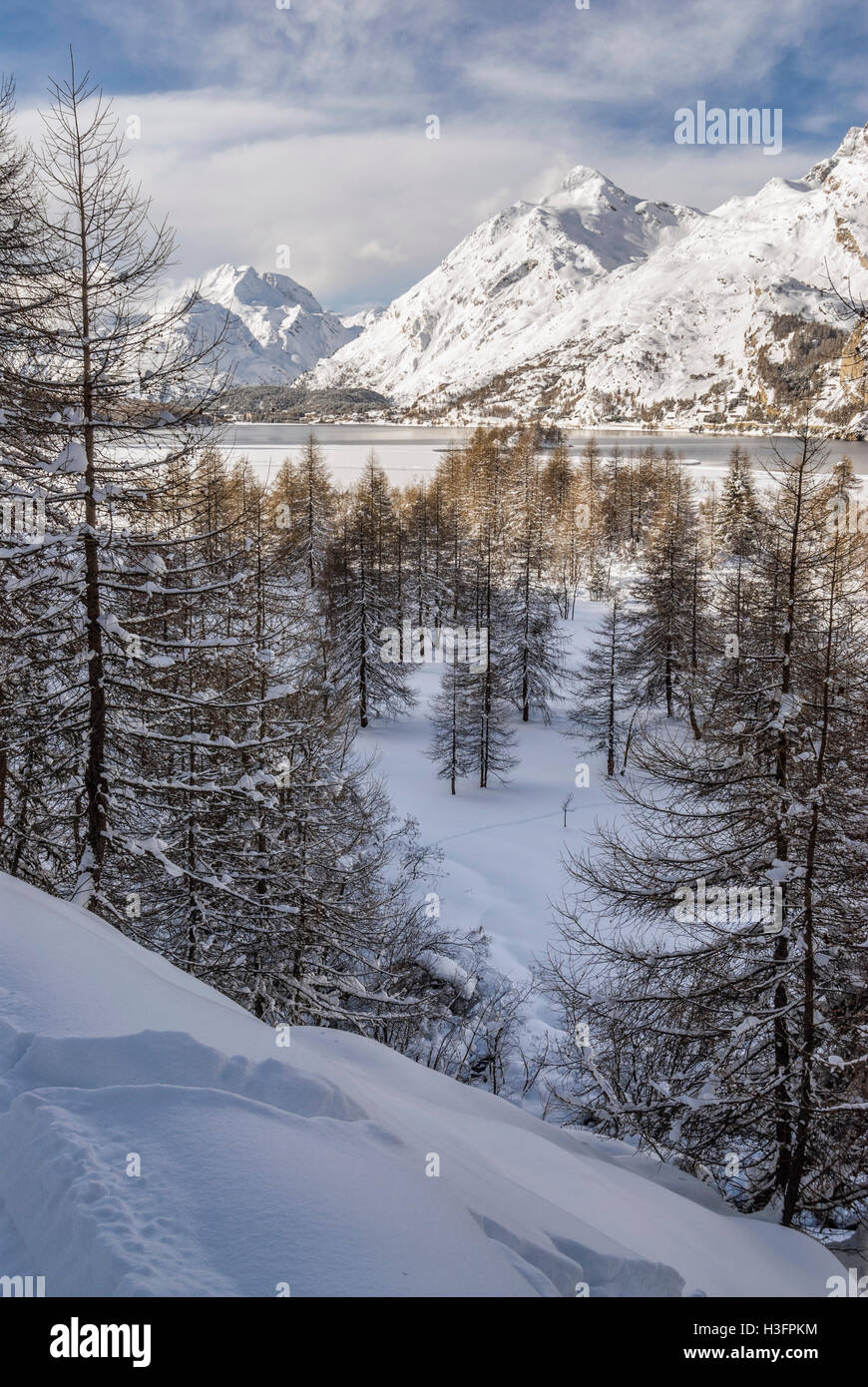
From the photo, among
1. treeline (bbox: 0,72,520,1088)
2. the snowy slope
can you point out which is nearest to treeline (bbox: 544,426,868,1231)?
the snowy slope

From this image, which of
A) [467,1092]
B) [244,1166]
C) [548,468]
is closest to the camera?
[244,1166]

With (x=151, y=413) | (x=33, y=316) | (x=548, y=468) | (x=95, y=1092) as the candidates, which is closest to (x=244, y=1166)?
(x=95, y=1092)

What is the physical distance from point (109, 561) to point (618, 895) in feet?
28.4

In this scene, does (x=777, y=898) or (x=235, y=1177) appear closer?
(x=235, y=1177)

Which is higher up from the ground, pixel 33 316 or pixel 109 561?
pixel 33 316

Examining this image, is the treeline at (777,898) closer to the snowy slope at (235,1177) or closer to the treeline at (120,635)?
the snowy slope at (235,1177)

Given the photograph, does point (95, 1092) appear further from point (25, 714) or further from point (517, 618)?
point (517, 618)

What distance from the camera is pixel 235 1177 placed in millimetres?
3494

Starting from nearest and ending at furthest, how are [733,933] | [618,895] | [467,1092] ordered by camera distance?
[467,1092], [733,933], [618,895]

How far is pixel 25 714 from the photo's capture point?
9945 mm

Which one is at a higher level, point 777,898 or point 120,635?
point 120,635

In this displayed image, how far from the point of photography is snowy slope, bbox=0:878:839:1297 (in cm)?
309

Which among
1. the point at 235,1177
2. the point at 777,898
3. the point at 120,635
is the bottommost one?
the point at 777,898

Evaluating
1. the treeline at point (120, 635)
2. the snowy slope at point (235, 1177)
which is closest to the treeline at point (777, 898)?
the snowy slope at point (235, 1177)
